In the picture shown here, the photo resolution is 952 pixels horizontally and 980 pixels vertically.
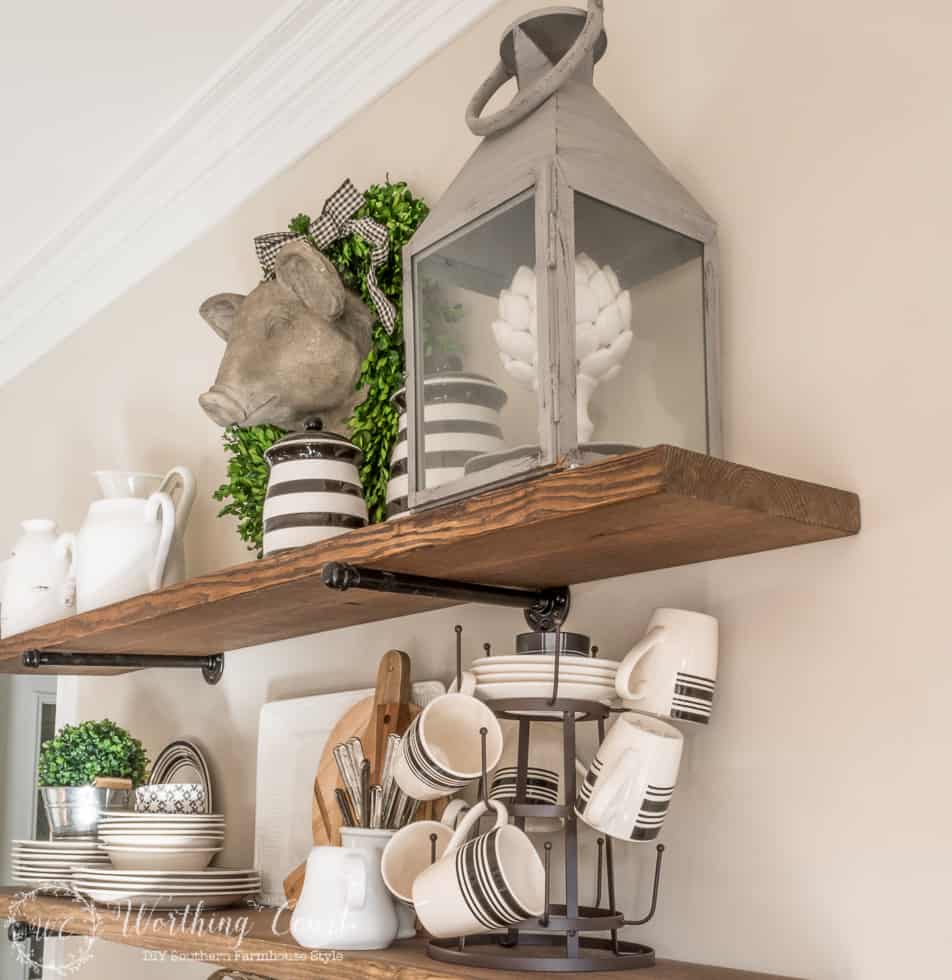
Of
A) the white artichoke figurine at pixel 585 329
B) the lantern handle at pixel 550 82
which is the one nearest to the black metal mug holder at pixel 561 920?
the white artichoke figurine at pixel 585 329

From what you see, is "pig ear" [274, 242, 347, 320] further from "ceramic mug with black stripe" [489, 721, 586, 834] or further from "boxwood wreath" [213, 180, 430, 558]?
"ceramic mug with black stripe" [489, 721, 586, 834]

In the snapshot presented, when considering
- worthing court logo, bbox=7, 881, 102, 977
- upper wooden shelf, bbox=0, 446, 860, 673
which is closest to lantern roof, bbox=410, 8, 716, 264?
upper wooden shelf, bbox=0, 446, 860, 673

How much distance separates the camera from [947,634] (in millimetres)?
971

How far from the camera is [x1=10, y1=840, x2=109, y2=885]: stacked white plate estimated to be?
5.73 ft

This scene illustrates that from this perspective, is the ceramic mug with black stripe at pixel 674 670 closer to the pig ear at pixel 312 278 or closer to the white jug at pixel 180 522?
the pig ear at pixel 312 278

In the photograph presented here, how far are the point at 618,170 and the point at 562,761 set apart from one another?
0.57 metres

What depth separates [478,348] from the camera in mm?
1081

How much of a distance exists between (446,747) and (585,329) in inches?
17.1

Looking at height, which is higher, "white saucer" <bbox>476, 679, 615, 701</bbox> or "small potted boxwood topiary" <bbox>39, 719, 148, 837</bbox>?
"white saucer" <bbox>476, 679, 615, 701</bbox>

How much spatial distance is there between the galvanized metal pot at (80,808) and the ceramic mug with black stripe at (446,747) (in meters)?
0.79

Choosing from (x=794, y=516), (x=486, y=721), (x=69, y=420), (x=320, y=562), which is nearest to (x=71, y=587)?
(x=69, y=420)

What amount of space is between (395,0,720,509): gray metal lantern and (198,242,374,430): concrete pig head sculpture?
389 millimetres

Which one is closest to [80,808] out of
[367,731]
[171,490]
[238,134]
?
[171,490]

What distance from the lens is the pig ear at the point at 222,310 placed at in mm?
1774
